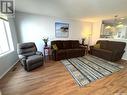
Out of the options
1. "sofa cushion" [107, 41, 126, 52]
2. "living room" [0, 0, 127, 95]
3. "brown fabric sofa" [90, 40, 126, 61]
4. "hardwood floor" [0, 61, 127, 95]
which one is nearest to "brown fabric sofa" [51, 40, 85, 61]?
"living room" [0, 0, 127, 95]

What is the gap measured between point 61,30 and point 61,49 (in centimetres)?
124

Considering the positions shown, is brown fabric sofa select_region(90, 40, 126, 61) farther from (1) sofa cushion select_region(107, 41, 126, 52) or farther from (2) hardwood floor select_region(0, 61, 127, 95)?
(2) hardwood floor select_region(0, 61, 127, 95)

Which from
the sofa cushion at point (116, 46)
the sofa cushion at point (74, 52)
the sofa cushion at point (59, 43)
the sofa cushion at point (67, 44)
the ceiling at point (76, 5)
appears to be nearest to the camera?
the ceiling at point (76, 5)

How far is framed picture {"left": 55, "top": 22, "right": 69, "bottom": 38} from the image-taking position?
15.7 ft

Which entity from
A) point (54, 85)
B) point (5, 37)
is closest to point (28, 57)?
point (5, 37)

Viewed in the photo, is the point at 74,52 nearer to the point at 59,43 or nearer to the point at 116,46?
the point at 59,43

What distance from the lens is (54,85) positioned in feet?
7.11

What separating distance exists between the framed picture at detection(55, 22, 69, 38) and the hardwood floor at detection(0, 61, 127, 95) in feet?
9.15

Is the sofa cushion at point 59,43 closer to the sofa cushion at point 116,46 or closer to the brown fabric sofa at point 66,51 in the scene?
the brown fabric sofa at point 66,51

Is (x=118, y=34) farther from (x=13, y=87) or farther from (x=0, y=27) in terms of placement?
(x=0, y=27)

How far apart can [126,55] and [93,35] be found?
7.94ft

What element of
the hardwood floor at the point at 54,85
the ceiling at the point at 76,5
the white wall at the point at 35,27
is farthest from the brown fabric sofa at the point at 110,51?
the white wall at the point at 35,27

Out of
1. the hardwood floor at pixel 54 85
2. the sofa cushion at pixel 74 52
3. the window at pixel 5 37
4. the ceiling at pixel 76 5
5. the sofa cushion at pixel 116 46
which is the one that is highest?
the ceiling at pixel 76 5

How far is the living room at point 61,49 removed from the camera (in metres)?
2.18
